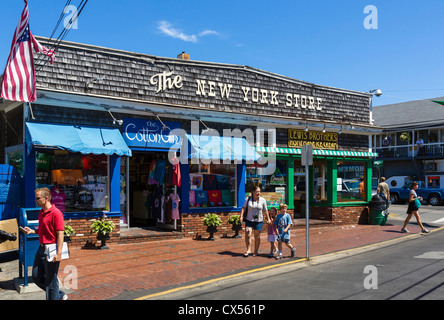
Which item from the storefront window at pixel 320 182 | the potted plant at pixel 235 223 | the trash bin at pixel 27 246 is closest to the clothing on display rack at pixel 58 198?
the trash bin at pixel 27 246

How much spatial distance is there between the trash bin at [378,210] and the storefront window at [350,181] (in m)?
0.74

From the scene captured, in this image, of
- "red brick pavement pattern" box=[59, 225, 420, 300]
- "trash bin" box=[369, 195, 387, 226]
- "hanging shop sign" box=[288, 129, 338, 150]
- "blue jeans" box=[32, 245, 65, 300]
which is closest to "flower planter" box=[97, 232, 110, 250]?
"red brick pavement pattern" box=[59, 225, 420, 300]

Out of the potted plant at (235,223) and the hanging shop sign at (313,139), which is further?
the hanging shop sign at (313,139)

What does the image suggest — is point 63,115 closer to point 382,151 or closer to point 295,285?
point 295,285

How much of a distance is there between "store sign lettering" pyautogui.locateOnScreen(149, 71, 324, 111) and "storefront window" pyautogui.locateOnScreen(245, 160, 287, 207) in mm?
2258

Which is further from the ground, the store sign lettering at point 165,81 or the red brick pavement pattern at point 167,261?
the store sign lettering at point 165,81

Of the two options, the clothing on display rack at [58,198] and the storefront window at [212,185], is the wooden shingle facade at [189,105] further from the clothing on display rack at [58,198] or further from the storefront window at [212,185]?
the clothing on display rack at [58,198]

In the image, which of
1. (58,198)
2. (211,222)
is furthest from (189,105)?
(58,198)

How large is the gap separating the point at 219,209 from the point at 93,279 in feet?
20.4

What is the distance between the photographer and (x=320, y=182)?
1747 cm

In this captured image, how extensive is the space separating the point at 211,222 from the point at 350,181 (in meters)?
7.47

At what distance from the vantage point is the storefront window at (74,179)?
1085cm

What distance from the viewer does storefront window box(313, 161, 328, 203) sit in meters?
17.3

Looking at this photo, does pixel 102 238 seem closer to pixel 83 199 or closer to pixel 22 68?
pixel 83 199
